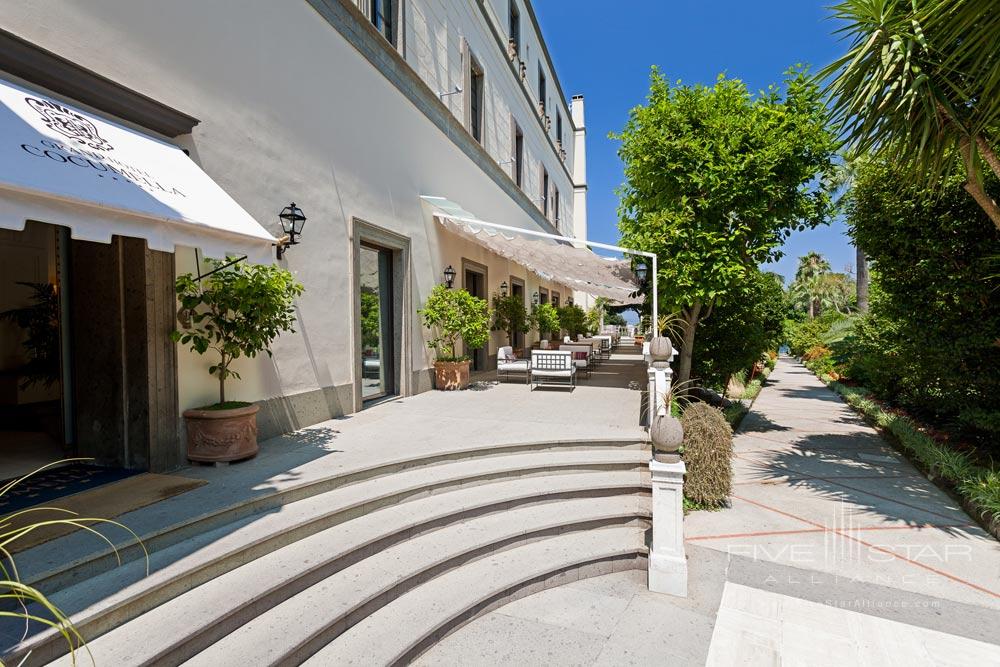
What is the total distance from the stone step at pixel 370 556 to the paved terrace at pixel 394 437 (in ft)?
2.11

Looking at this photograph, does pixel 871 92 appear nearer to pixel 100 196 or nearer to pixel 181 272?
pixel 100 196

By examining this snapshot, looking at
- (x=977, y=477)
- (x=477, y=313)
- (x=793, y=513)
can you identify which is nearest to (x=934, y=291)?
(x=977, y=477)

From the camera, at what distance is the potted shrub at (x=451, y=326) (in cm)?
942

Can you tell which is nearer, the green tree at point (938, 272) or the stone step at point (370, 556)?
the stone step at point (370, 556)

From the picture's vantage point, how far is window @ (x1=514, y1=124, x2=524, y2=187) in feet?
56.9

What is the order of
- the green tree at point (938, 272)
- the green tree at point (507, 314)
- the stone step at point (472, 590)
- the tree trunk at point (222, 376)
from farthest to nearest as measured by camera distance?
the green tree at point (507, 314), the green tree at point (938, 272), the tree trunk at point (222, 376), the stone step at point (472, 590)

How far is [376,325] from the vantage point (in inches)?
336

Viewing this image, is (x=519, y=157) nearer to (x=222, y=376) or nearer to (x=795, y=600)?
(x=222, y=376)

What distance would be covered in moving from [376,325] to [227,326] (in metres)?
3.91

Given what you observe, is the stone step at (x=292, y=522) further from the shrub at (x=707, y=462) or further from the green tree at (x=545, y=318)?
the green tree at (x=545, y=318)

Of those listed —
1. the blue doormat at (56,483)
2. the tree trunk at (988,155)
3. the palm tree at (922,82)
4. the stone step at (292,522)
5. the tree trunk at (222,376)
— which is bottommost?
the stone step at (292,522)

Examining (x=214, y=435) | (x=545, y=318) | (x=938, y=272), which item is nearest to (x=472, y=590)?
(x=214, y=435)

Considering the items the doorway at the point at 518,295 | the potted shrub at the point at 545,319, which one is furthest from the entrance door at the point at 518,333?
the potted shrub at the point at 545,319

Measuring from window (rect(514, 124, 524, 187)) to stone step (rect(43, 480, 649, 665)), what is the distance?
14.6 metres
